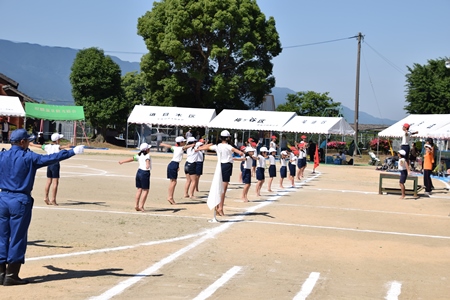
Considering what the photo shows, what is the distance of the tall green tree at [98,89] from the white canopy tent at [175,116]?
8.41 metres

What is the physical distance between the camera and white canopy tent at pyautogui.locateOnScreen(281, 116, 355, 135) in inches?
1818

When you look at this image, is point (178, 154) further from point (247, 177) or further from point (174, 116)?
point (174, 116)

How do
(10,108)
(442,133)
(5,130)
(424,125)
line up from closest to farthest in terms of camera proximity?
(442,133) < (424,125) < (10,108) < (5,130)

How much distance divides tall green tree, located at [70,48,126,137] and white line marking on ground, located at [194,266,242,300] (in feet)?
169

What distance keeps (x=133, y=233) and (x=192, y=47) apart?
47338 millimetres

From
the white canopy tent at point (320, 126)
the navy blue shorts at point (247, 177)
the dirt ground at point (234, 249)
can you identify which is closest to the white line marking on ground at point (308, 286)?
the dirt ground at point (234, 249)

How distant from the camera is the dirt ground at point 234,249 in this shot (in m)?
8.27

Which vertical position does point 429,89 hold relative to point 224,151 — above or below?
above

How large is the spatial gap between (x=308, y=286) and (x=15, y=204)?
387cm

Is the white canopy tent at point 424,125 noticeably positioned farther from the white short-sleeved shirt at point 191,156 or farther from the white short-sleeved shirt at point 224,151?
the white short-sleeved shirt at point 224,151

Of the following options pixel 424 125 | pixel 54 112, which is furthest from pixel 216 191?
pixel 54 112

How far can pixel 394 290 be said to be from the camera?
8.62 metres

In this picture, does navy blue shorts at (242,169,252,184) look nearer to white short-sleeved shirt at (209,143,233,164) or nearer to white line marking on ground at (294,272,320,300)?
white short-sleeved shirt at (209,143,233,164)

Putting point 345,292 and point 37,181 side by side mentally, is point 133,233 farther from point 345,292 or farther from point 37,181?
point 37,181
